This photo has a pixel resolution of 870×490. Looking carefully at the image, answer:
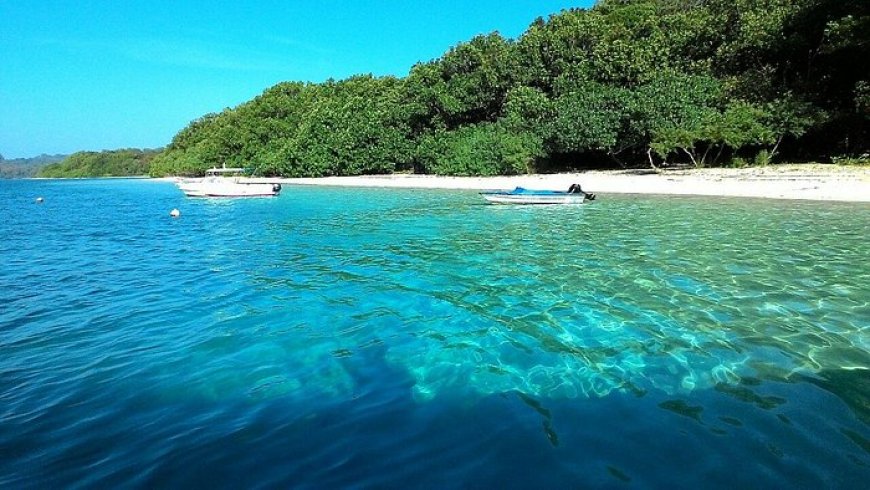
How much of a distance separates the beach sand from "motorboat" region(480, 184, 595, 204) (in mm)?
7533

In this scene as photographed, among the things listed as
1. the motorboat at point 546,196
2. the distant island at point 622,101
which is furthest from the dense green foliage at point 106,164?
the motorboat at point 546,196

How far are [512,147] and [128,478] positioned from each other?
158 ft

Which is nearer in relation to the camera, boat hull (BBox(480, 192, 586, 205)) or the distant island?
boat hull (BBox(480, 192, 586, 205))

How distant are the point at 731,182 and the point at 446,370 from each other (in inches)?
1241

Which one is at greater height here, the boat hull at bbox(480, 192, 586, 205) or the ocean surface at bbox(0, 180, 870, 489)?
the boat hull at bbox(480, 192, 586, 205)

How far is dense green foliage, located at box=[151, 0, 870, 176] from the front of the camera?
121 feet

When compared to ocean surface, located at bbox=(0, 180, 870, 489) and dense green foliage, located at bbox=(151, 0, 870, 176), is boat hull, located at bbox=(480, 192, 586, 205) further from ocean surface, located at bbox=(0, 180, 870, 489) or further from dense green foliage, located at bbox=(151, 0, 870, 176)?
dense green foliage, located at bbox=(151, 0, 870, 176)

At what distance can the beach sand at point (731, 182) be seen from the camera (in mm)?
27266

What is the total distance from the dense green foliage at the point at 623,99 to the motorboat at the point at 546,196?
1437 cm

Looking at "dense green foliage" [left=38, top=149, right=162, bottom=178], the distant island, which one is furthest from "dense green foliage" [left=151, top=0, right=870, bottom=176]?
"dense green foliage" [left=38, top=149, right=162, bottom=178]

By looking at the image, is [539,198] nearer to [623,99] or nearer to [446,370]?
[623,99]

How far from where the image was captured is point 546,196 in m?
27.3

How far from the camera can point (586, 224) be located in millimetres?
20484

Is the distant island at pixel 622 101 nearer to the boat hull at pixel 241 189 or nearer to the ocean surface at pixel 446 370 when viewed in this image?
the boat hull at pixel 241 189
